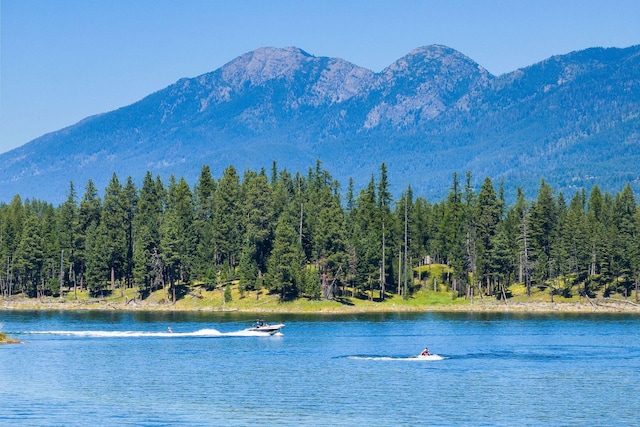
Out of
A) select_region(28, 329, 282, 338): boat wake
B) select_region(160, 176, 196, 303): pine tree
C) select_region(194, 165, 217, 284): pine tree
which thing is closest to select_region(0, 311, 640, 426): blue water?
select_region(28, 329, 282, 338): boat wake

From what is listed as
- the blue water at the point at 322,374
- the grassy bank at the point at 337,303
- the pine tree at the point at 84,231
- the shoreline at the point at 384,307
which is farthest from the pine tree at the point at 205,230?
the blue water at the point at 322,374

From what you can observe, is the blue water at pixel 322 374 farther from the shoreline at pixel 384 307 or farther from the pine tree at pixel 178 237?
the pine tree at pixel 178 237

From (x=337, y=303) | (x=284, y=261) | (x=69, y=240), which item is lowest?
(x=337, y=303)

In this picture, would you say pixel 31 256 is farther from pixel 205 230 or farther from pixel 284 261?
pixel 284 261

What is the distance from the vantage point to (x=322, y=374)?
312 ft

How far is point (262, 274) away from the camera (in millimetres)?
181125

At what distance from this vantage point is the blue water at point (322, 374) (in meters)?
74.8

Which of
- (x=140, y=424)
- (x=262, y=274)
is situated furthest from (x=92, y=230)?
(x=140, y=424)

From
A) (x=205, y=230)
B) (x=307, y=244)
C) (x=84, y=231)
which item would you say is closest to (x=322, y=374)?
(x=307, y=244)

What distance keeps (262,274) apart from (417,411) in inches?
4199

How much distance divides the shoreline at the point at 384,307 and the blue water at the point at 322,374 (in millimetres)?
20056

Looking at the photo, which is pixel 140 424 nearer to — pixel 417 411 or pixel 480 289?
pixel 417 411

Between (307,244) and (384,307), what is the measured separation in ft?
61.2

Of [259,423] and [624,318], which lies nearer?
[259,423]
